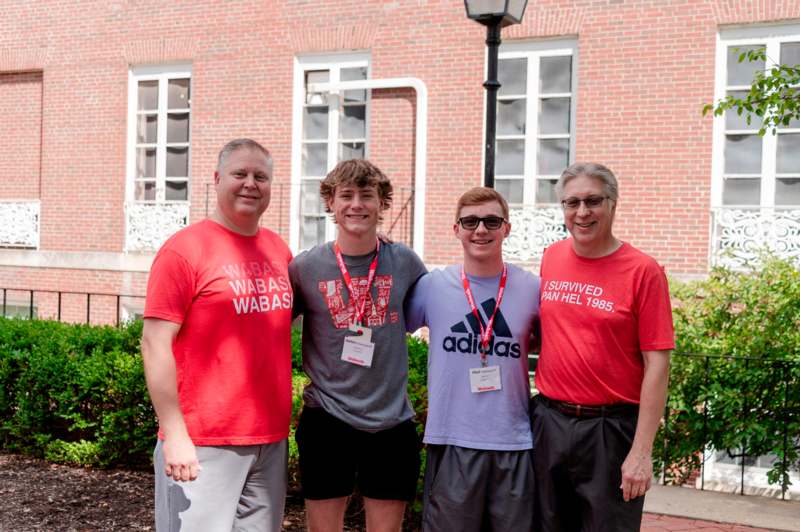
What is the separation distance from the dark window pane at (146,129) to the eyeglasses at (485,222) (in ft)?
40.1

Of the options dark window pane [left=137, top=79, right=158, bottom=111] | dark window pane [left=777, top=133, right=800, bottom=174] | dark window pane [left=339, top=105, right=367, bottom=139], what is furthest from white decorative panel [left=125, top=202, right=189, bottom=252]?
dark window pane [left=777, top=133, right=800, bottom=174]

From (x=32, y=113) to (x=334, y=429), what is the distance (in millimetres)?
13943

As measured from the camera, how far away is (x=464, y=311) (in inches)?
129

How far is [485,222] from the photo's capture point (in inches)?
128

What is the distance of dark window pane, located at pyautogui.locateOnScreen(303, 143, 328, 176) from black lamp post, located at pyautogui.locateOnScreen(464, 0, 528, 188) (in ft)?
22.2

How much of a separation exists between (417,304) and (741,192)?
8818 millimetres

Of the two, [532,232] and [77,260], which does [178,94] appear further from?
[532,232]

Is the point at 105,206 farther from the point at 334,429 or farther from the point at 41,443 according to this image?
the point at 334,429

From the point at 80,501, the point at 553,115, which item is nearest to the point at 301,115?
the point at 553,115

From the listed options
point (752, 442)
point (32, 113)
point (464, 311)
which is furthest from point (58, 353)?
point (32, 113)

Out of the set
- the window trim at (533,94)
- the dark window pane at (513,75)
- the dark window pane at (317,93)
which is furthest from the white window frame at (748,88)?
the dark window pane at (317,93)

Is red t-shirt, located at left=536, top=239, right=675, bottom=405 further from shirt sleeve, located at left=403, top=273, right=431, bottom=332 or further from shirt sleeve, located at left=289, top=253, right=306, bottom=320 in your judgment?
shirt sleeve, located at left=289, top=253, right=306, bottom=320

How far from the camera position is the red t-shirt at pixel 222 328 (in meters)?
3.03

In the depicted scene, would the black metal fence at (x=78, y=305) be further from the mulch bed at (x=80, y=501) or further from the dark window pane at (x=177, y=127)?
the mulch bed at (x=80, y=501)
